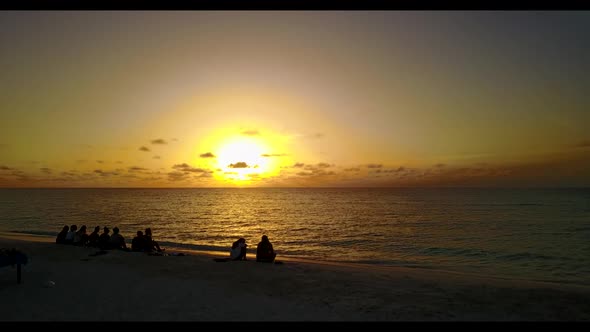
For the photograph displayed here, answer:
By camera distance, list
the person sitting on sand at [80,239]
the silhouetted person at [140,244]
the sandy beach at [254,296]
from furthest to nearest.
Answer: the person sitting on sand at [80,239]
the silhouetted person at [140,244]
the sandy beach at [254,296]

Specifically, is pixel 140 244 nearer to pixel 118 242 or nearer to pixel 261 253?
pixel 118 242

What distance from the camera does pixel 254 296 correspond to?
12258 mm

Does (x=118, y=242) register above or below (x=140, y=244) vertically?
above

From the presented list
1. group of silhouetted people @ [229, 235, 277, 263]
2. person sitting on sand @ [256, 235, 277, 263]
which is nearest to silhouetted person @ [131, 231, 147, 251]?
group of silhouetted people @ [229, 235, 277, 263]

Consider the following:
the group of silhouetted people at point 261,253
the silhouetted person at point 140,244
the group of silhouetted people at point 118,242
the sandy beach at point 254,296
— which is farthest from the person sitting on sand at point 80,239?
the group of silhouetted people at point 261,253

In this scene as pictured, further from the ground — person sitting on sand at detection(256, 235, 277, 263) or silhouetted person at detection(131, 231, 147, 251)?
silhouetted person at detection(131, 231, 147, 251)

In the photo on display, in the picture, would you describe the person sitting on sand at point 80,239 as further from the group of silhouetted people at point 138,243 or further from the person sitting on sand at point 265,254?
the person sitting on sand at point 265,254

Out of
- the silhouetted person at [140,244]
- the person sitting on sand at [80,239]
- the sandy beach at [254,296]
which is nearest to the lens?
the sandy beach at [254,296]

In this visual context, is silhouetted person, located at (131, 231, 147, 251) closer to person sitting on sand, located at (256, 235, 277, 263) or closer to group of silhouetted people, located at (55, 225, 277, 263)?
group of silhouetted people, located at (55, 225, 277, 263)

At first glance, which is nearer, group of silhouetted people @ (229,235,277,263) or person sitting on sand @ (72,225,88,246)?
group of silhouetted people @ (229,235,277,263)

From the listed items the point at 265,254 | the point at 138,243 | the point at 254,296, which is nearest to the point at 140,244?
the point at 138,243

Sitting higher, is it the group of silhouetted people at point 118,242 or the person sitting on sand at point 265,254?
the group of silhouetted people at point 118,242

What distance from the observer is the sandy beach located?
10406 mm

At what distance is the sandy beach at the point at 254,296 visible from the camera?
10.4 m
